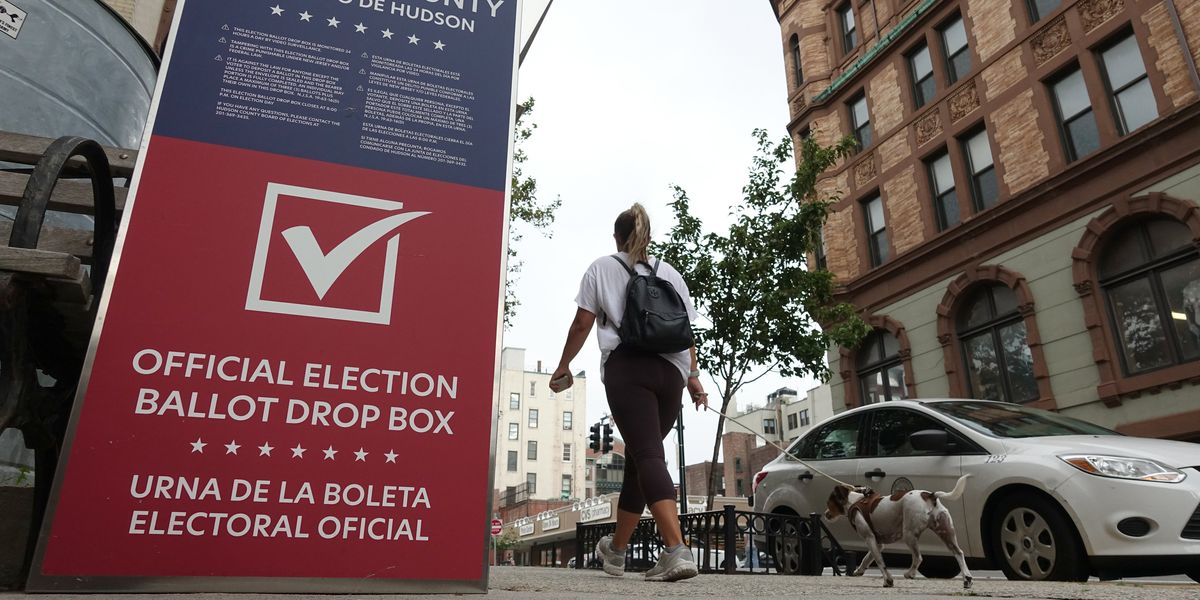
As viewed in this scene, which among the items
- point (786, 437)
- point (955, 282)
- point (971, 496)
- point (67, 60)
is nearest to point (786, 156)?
point (955, 282)

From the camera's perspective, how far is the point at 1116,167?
13.4m

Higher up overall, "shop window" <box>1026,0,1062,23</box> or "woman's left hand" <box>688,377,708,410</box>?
"shop window" <box>1026,0,1062,23</box>

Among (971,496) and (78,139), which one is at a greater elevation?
(78,139)

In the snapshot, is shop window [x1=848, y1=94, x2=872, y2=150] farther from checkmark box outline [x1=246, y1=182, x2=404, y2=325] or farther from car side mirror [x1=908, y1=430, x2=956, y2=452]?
checkmark box outline [x1=246, y1=182, x2=404, y2=325]

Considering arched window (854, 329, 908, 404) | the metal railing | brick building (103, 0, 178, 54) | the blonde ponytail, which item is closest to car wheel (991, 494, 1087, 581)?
the metal railing

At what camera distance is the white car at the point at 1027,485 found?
15.4 feet

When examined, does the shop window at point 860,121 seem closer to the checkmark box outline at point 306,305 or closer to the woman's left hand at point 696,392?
the woman's left hand at point 696,392

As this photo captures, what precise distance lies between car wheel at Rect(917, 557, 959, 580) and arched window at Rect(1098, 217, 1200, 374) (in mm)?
8377

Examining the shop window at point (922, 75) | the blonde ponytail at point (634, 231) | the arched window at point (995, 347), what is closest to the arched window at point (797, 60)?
the shop window at point (922, 75)

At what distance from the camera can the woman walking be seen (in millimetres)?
3674

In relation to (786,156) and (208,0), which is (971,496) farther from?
(786,156)

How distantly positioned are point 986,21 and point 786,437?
5827cm

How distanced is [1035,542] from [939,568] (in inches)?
67.3

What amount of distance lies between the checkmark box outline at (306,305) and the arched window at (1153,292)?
45.4ft
